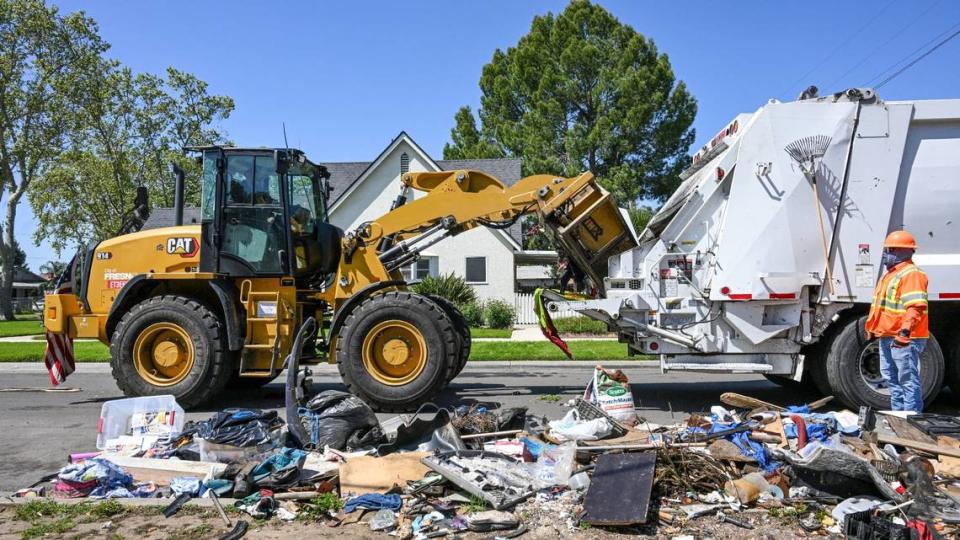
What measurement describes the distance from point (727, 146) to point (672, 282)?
160 cm

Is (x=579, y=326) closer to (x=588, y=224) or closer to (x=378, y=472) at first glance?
(x=588, y=224)

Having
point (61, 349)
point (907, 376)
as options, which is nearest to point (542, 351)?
point (907, 376)

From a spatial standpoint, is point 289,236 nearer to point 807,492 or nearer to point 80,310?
point 80,310

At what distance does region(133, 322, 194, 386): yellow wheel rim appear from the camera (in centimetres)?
778

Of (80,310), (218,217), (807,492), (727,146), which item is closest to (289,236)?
(218,217)

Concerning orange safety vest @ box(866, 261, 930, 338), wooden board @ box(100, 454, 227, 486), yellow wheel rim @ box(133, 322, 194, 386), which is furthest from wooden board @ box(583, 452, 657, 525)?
yellow wheel rim @ box(133, 322, 194, 386)

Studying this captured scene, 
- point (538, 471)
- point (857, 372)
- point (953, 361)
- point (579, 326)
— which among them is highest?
point (579, 326)

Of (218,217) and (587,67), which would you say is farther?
(587,67)

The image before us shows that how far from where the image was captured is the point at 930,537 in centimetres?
365

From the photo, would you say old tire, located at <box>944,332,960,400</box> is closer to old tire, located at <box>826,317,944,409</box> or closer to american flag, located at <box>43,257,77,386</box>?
old tire, located at <box>826,317,944,409</box>

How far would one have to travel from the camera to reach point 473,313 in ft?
67.8

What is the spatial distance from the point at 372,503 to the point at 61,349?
19.3ft

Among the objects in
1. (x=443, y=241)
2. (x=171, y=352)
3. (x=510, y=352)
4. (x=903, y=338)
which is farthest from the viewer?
(x=443, y=241)

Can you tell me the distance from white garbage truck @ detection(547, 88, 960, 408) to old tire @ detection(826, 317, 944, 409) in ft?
0.03
